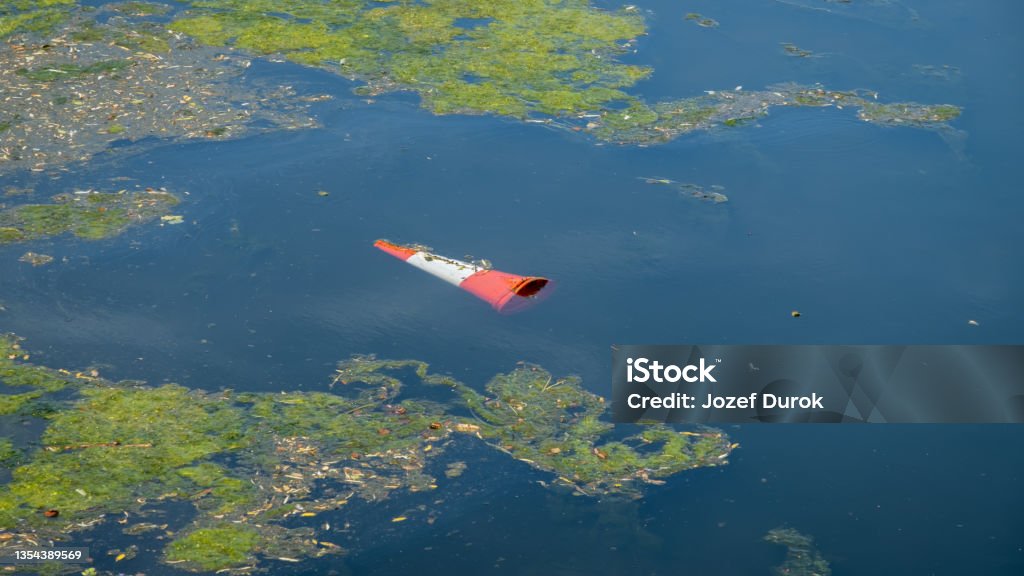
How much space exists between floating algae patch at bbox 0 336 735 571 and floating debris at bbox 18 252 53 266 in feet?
1.79

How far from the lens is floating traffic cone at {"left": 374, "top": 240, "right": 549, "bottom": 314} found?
15.0 feet

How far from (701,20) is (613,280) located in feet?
9.53

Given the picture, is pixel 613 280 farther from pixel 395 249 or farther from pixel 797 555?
pixel 797 555

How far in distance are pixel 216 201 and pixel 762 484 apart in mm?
2896

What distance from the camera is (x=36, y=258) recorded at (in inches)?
184

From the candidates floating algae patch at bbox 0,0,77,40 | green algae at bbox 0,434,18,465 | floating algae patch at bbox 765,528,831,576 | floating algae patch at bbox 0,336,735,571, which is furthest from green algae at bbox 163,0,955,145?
green algae at bbox 0,434,18,465

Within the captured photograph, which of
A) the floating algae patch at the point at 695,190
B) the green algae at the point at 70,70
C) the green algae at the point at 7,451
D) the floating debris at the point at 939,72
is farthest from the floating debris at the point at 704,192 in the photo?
the green algae at the point at 70,70

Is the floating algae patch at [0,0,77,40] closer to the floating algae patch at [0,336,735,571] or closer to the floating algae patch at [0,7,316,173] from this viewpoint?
the floating algae patch at [0,7,316,173]

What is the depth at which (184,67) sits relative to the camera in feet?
20.4

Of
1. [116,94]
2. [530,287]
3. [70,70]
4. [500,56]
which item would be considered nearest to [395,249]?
[530,287]

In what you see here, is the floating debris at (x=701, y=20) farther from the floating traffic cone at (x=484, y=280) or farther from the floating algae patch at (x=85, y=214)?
the floating algae patch at (x=85, y=214)

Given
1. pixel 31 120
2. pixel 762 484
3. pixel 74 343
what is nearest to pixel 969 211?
pixel 762 484

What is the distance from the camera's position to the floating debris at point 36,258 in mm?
4660

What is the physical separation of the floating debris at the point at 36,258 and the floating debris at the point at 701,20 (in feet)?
13.8
